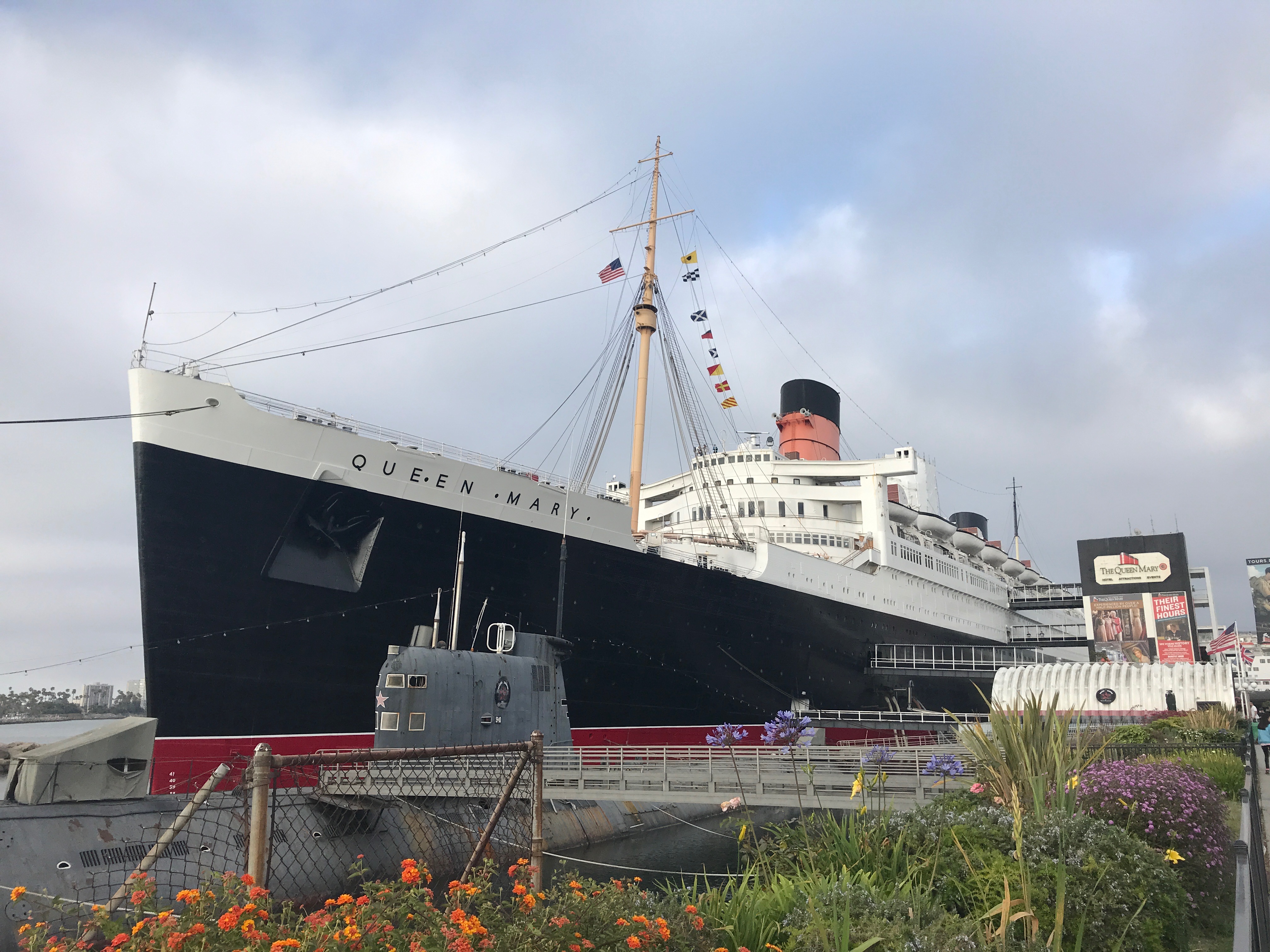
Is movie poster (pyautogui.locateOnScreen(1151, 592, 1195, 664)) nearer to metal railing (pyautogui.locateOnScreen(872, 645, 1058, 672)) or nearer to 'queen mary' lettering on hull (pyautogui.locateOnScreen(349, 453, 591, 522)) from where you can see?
metal railing (pyautogui.locateOnScreen(872, 645, 1058, 672))

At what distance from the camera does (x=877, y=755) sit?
420 inches

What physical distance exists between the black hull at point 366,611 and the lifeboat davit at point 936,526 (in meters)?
18.6

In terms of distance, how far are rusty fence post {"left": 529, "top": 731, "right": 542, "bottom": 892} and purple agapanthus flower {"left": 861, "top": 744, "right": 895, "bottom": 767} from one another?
5893 millimetres

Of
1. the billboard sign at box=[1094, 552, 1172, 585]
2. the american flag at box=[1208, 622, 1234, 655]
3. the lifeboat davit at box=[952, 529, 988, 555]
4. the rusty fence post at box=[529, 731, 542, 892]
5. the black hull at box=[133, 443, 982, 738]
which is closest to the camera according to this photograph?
the rusty fence post at box=[529, 731, 542, 892]

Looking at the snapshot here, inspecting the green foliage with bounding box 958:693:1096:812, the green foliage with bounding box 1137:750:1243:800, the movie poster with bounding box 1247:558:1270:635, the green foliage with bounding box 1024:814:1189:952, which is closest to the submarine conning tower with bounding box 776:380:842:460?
the green foliage with bounding box 1137:750:1243:800

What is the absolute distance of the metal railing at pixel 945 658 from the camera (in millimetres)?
33994

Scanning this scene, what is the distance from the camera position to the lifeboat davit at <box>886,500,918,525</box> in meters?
38.4

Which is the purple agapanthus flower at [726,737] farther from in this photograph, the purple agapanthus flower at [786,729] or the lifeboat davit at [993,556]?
the lifeboat davit at [993,556]

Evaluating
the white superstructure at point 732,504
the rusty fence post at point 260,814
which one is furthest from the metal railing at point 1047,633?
the rusty fence post at point 260,814

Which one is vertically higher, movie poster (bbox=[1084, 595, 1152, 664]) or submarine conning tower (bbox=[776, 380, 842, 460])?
submarine conning tower (bbox=[776, 380, 842, 460])

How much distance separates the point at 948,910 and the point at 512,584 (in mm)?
15659

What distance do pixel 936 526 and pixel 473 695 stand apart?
33822mm

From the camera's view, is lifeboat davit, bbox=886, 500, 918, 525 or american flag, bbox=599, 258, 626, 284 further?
lifeboat davit, bbox=886, 500, 918, 525

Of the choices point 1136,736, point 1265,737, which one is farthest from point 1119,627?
point 1136,736
